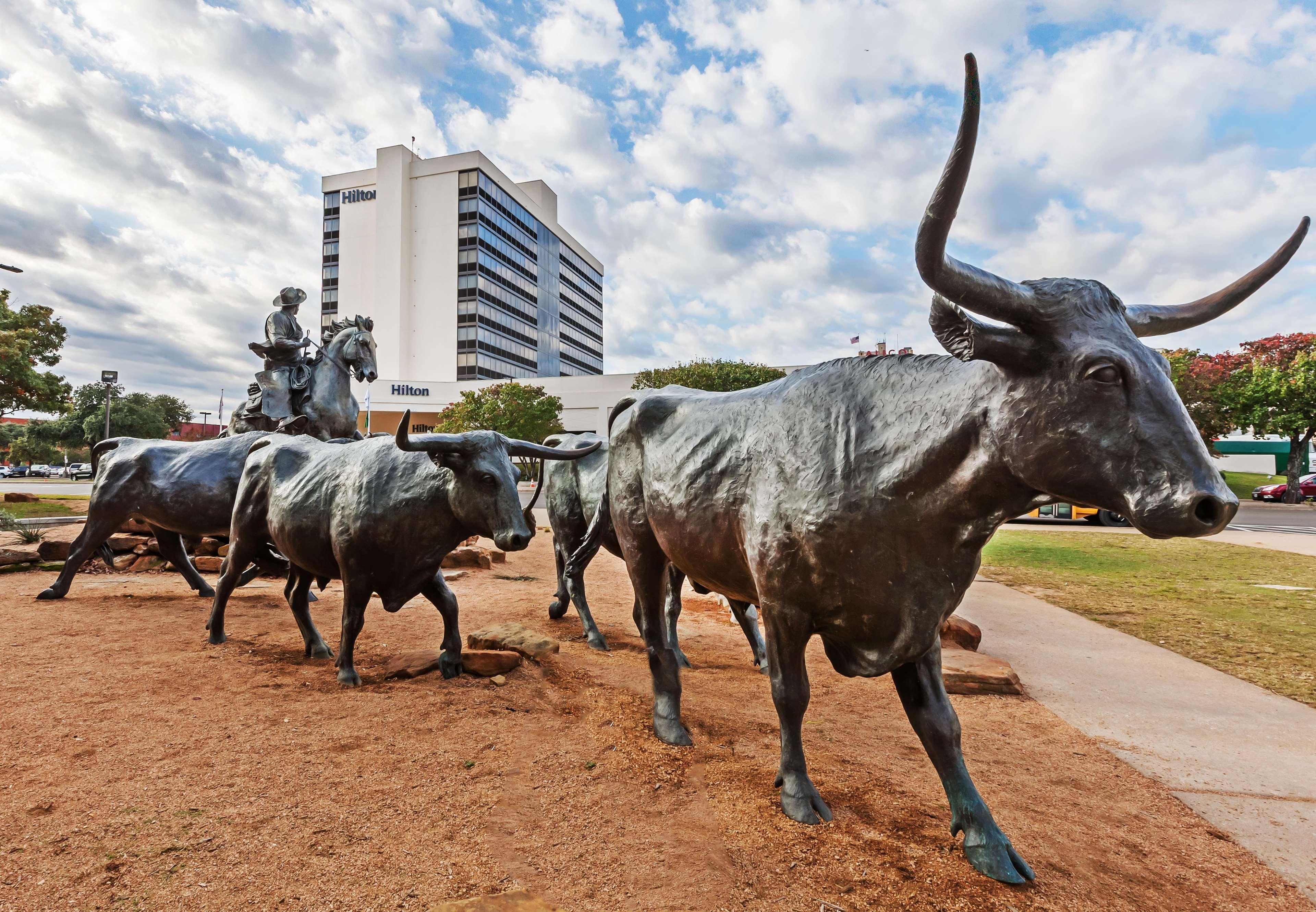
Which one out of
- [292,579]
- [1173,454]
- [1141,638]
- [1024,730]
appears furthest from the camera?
[1141,638]

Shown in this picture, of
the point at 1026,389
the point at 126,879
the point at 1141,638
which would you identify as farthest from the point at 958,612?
the point at 126,879

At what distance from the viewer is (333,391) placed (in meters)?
8.71

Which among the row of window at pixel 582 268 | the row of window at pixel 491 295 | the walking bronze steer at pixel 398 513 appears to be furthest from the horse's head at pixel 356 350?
the row of window at pixel 582 268

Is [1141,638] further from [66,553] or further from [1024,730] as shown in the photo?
[66,553]

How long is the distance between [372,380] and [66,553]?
4.86 metres

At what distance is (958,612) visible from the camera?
286 inches

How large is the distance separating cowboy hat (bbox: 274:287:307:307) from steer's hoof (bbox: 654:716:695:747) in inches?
331

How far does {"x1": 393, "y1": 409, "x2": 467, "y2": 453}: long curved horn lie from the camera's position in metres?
3.95

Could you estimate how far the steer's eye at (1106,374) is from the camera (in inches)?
71.5

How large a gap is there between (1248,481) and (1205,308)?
48.6m

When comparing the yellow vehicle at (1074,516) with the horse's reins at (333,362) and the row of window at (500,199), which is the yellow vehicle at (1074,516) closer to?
the horse's reins at (333,362)

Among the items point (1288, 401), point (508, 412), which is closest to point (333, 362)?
point (508, 412)

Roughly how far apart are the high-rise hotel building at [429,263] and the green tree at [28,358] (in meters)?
35.1

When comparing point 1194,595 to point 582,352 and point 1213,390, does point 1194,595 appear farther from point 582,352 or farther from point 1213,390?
point 582,352
